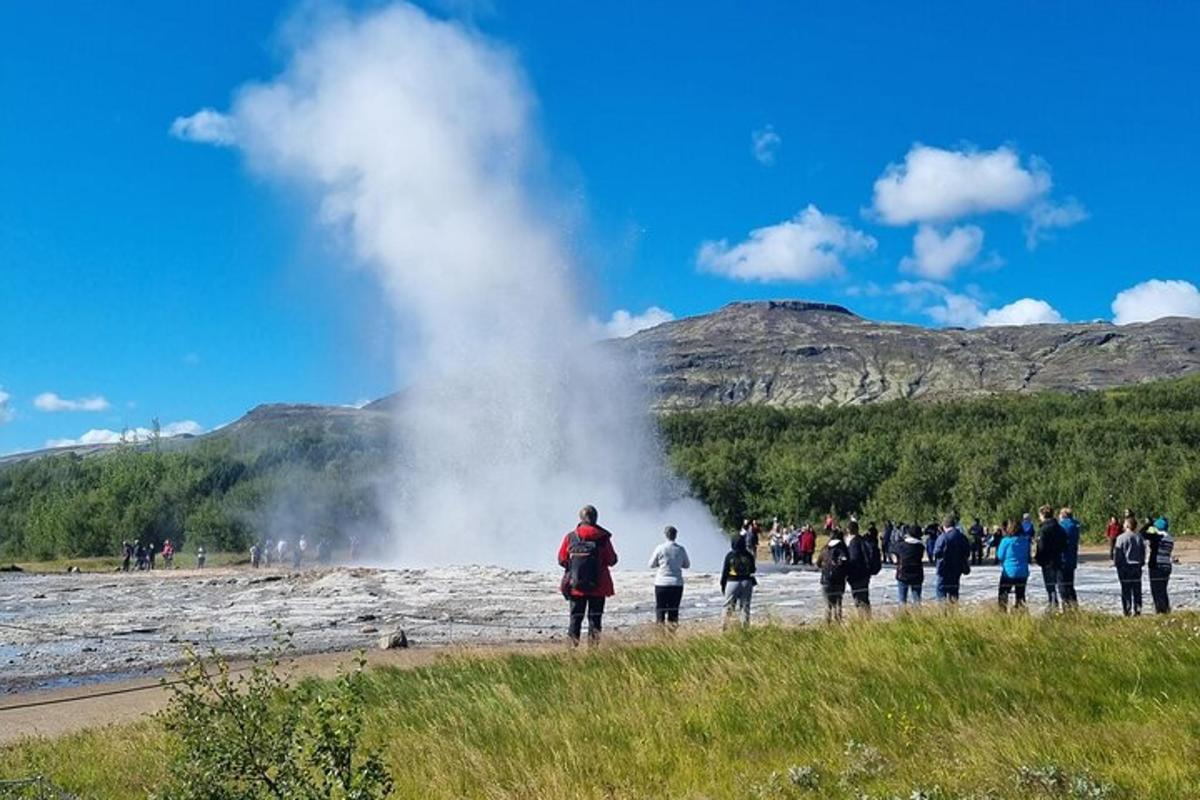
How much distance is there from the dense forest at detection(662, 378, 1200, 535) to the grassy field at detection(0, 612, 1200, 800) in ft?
184

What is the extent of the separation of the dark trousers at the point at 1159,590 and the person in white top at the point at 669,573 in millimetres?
6724

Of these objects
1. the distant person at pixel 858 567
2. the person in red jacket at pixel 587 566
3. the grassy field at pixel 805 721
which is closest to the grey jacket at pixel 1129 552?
the distant person at pixel 858 567

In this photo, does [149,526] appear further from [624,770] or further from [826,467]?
[624,770]

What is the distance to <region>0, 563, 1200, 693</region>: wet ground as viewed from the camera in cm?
2019

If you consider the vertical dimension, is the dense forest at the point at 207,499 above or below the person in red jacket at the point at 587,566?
above

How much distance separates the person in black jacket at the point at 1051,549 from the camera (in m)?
16.5

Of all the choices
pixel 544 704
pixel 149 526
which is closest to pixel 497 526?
pixel 544 704

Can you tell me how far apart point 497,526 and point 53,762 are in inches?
1424

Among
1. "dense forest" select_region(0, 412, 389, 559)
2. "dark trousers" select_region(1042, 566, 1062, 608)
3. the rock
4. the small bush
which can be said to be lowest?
the rock

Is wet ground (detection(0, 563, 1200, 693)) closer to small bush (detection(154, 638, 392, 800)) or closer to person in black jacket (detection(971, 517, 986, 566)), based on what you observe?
person in black jacket (detection(971, 517, 986, 566))

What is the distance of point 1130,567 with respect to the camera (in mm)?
16469

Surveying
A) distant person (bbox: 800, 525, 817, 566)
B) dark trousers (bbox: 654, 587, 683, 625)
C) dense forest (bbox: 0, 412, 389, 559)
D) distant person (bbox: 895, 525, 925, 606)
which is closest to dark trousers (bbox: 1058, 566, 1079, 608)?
distant person (bbox: 895, 525, 925, 606)

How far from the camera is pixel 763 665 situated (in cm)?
1062

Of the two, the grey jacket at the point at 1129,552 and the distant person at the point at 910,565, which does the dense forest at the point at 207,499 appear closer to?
the distant person at the point at 910,565
